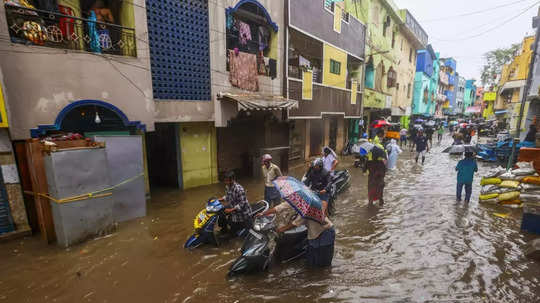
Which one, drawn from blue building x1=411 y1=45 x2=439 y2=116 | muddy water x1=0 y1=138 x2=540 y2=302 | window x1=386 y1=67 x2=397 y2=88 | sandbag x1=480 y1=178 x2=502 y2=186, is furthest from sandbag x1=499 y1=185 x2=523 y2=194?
blue building x1=411 y1=45 x2=439 y2=116

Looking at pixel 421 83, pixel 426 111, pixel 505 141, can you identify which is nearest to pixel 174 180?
pixel 505 141

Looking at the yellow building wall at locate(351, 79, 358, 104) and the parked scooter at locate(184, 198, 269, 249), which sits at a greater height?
the yellow building wall at locate(351, 79, 358, 104)

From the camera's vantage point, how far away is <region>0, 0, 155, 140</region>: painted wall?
17.3ft

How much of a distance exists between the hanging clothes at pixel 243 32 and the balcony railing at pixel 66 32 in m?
4.28

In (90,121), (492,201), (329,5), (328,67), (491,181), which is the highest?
(329,5)

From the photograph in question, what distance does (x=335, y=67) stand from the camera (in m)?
15.9

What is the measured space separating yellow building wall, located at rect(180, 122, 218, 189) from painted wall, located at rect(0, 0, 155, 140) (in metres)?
2.15

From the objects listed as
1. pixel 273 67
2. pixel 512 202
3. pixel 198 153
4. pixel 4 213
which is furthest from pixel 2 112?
pixel 512 202

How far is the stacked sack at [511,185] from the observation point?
276 inches

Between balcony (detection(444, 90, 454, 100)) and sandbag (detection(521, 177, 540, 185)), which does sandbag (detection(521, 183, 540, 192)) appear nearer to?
sandbag (detection(521, 177, 540, 185))

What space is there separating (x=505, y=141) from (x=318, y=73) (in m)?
11.6

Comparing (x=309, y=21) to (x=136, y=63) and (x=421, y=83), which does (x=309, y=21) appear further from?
(x=421, y=83)

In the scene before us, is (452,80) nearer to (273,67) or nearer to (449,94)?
(449,94)

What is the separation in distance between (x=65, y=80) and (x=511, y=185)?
12.5 meters
